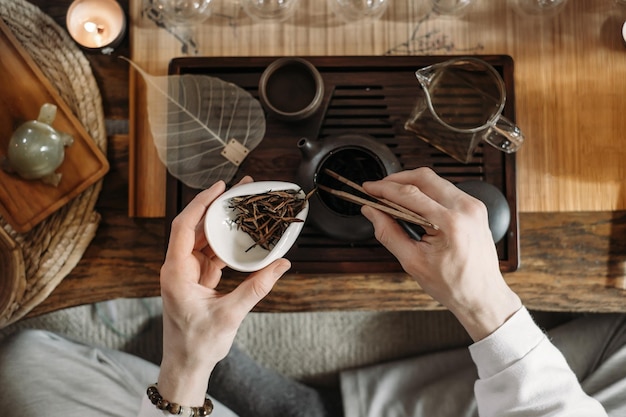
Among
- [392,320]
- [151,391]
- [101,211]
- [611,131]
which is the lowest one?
[392,320]

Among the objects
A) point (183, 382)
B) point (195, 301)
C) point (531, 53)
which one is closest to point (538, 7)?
point (531, 53)

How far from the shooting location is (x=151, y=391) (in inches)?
37.7

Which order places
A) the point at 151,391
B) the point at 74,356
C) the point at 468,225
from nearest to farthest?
the point at 468,225, the point at 151,391, the point at 74,356

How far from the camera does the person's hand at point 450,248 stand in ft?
2.81

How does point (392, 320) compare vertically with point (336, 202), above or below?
below

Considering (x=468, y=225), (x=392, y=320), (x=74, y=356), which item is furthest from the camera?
(x=392, y=320)

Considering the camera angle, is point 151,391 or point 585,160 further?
point 585,160

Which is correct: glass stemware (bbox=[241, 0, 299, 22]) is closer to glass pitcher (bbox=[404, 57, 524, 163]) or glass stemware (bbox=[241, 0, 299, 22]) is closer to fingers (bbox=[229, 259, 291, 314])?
glass pitcher (bbox=[404, 57, 524, 163])

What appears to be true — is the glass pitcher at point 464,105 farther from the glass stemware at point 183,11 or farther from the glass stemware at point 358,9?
the glass stemware at point 183,11

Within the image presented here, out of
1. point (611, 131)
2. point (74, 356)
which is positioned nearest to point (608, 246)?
point (611, 131)

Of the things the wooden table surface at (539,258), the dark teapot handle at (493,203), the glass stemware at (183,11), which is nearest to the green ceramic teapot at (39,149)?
the wooden table surface at (539,258)

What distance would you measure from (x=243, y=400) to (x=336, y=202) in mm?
773

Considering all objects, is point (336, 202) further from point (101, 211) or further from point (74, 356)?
point (74, 356)

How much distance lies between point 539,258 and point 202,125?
0.75 m
